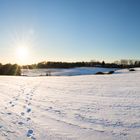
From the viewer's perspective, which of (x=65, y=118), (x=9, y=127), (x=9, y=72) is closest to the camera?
(x=9, y=127)

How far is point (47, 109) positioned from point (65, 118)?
1.71 metres

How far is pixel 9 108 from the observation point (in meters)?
9.32

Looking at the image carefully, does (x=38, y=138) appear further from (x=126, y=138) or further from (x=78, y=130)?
(x=126, y=138)

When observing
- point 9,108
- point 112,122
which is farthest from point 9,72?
point 112,122

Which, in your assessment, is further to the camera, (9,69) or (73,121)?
(9,69)

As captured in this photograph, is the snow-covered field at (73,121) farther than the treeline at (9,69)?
No

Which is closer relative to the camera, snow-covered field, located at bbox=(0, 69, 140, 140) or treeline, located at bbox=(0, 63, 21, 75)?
snow-covered field, located at bbox=(0, 69, 140, 140)

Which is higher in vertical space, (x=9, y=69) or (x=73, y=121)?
(x=9, y=69)

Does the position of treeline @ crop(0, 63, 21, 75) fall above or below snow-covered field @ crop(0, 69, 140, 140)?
above

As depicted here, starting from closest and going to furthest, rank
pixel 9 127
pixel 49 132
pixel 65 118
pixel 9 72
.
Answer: pixel 49 132 → pixel 9 127 → pixel 65 118 → pixel 9 72

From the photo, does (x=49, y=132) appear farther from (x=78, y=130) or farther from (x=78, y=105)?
(x=78, y=105)

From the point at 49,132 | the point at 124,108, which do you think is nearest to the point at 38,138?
the point at 49,132

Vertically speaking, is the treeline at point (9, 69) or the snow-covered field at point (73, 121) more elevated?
the treeline at point (9, 69)

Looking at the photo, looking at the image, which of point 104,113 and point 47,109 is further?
point 47,109
